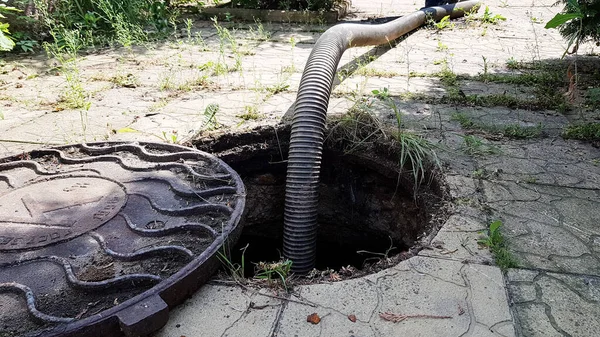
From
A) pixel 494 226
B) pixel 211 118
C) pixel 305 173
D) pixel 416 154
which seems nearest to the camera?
pixel 494 226

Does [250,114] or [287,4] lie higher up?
[287,4]

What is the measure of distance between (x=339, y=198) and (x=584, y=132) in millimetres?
1935

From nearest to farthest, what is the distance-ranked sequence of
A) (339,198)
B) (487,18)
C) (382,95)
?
(339,198), (382,95), (487,18)

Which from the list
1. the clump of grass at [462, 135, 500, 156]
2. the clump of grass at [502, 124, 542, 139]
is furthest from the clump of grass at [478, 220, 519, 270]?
the clump of grass at [502, 124, 542, 139]

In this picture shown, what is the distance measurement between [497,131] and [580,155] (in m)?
0.58

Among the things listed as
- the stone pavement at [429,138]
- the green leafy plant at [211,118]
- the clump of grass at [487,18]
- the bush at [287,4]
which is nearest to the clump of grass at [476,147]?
the stone pavement at [429,138]

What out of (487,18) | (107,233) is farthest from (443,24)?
(107,233)

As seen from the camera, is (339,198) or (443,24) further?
(443,24)

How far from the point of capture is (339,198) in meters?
3.66

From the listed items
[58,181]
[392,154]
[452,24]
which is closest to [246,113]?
[392,154]

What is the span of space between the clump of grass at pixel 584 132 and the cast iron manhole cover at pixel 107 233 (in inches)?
102

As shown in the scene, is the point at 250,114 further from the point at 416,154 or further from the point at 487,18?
the point at 487,18

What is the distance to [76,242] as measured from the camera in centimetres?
203

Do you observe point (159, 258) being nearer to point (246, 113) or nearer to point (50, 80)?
point (246, 113)
